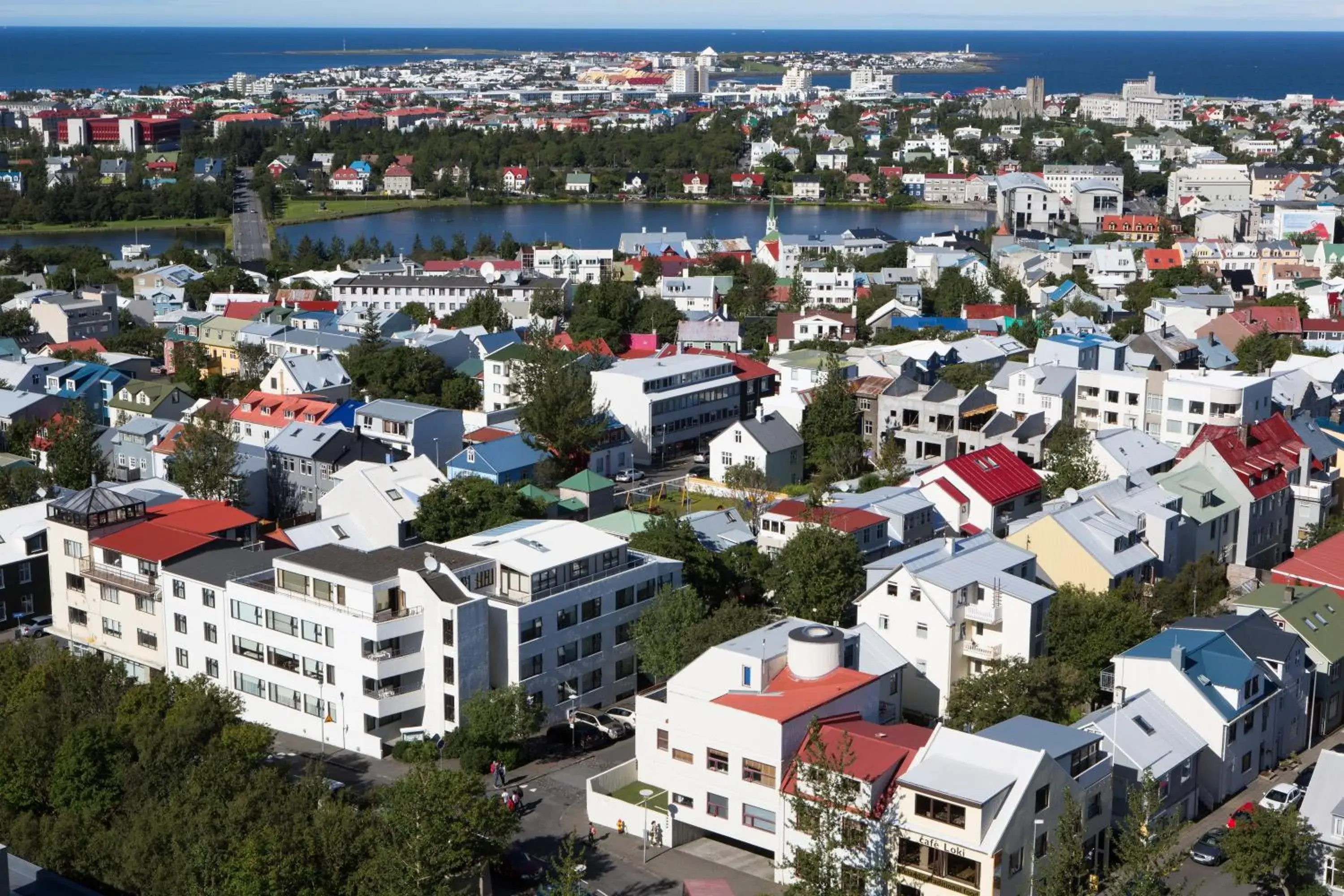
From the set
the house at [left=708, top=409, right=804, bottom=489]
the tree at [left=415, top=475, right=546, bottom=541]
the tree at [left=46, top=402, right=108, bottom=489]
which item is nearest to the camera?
the tree at [left=415, top=475, right=546, bottom=541]

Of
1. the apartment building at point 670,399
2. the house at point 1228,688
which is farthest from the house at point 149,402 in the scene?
the house at point 1228,688

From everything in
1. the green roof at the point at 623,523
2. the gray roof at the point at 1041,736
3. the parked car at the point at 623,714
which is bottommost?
the parked car at the point at 623,714

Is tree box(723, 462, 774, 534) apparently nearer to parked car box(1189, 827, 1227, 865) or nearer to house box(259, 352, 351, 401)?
house box(259, 352, 351, 401)

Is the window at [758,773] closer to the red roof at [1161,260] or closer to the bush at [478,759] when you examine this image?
the bush at [478,759]

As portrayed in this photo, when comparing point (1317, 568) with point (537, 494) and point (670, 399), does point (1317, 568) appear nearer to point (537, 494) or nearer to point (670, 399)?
point (537, 494)

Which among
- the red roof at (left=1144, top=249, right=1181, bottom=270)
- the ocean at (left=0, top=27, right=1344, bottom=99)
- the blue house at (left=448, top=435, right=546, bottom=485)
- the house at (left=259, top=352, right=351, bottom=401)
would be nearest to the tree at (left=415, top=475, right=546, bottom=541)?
the blue house at (left=448, top=435, right=546, bottom=485)

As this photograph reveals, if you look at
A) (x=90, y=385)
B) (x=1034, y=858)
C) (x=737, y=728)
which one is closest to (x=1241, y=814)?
(x=1034, y=858)
